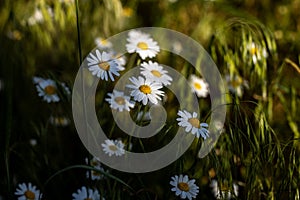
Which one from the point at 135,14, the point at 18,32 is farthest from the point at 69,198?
the point at 135,14

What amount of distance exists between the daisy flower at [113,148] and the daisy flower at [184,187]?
0.13 m

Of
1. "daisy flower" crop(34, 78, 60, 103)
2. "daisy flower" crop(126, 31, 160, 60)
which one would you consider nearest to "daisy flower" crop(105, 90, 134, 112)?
"daisy flower" crop(126, 31, 160, 60)

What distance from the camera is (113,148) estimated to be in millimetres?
1139

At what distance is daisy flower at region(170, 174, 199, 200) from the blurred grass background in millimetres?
54

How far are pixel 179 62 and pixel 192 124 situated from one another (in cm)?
77

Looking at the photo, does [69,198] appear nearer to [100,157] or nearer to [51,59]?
[100,157]

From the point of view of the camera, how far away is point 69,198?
4.28 ft

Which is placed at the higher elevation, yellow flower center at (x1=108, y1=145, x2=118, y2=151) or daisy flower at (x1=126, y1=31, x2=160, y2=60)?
daisy flower at (x1=126, y1=31, x2=160, y2=60)

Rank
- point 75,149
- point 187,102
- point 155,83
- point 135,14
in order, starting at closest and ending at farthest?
point 155,83, point 187,102, point 75,149, point 135,14

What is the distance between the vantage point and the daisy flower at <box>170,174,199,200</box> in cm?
106

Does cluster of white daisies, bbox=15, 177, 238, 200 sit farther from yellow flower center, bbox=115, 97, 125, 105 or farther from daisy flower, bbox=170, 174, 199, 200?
yellow flower center, bbox=115, 97, 125, 105

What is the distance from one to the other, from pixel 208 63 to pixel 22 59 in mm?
590

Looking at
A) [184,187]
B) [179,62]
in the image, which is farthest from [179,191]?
[179,62]

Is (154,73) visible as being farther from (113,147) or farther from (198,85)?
(198,85)
